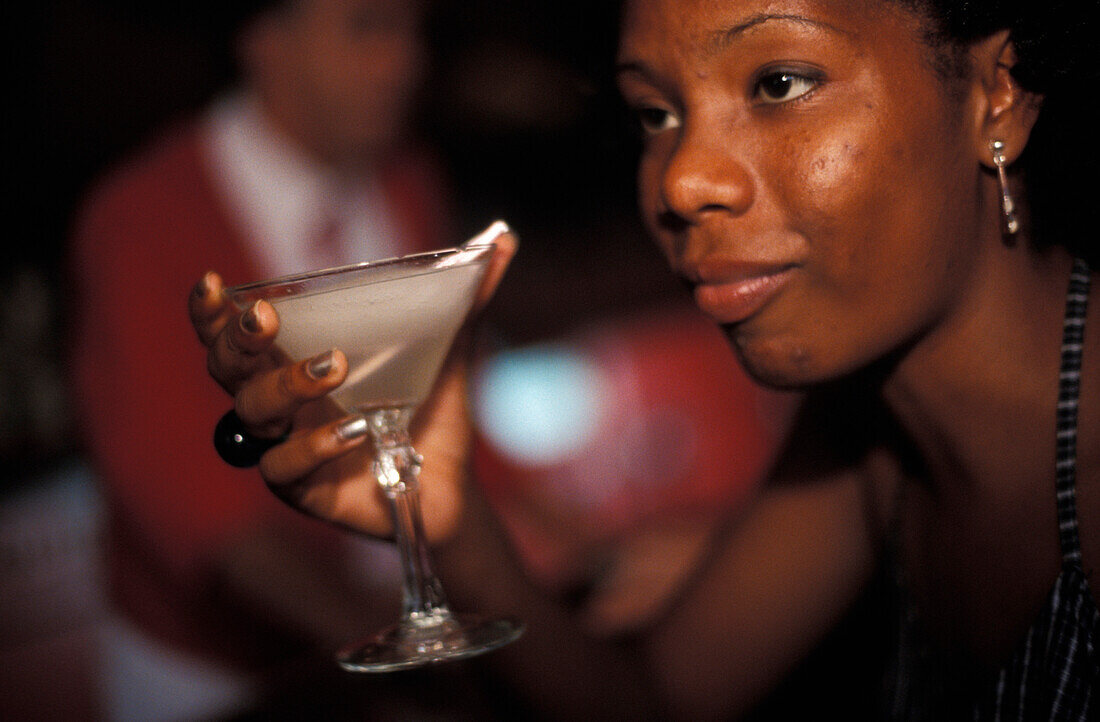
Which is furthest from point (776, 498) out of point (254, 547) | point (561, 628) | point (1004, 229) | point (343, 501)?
point (254, 547)

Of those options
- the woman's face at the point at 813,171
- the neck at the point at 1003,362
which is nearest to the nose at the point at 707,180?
the woman's face at the point at 813,171

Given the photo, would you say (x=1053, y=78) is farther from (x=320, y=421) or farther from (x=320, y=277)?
(x=320, y=421)

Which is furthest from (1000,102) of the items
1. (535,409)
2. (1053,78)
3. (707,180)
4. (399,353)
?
(535,409)

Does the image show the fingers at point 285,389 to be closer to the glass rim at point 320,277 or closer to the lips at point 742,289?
the glass rim at point 320,277

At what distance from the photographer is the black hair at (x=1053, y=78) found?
112 centimetres

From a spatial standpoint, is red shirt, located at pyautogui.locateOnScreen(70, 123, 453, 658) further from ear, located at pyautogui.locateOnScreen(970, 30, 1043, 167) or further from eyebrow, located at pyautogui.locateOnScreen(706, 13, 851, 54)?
ear, located at pyautogui.locateOnScreen(970, 30, 1043, 167)

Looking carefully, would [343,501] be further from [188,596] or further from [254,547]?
[188,596]

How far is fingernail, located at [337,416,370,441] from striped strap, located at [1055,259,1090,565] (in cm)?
93

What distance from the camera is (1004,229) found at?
48.8 inches

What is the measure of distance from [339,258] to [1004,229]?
71.8 inches

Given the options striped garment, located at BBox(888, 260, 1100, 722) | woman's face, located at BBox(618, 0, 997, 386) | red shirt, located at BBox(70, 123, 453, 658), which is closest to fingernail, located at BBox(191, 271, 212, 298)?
woman's face, located at BBox(618, 0, 997, 386)

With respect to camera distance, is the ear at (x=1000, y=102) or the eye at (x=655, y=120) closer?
the ear at (x=1000, y=102)

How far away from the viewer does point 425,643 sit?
3.48ft

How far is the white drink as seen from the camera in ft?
3.40
